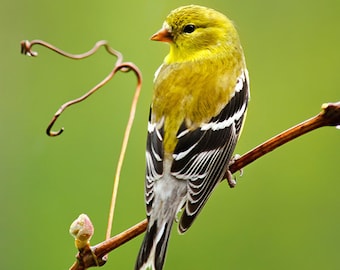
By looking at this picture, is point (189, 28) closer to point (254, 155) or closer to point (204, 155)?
point (204, 155)

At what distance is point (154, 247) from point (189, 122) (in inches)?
23.2

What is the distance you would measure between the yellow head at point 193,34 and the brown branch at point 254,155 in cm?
98

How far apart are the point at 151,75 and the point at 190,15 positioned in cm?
120

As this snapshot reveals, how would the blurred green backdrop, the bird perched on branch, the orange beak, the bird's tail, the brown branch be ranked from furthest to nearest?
the blurred green backdrop
the orange beak
the bird perched on branch
the bird's tail
the brown branch

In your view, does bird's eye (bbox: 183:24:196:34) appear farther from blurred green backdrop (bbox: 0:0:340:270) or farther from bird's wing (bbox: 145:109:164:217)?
blurred green backdrop (bbox: 0:0:340:270)

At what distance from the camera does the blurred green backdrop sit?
4.11m

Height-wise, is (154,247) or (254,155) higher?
(254,155)

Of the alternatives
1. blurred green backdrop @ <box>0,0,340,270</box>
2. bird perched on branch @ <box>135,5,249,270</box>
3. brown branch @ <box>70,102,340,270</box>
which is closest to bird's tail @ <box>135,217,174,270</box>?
bird perched on branch @ <box>135,5,249,270</box>

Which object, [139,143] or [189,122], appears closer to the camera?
[189,122]

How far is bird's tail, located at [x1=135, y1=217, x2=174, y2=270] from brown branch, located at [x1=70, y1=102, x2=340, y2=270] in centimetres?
12

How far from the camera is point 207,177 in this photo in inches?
117

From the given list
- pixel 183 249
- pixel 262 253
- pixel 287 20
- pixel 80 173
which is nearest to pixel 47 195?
pixel 80 173

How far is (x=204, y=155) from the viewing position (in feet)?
9.98

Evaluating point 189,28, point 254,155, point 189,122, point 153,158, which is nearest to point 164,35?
point 189,28
